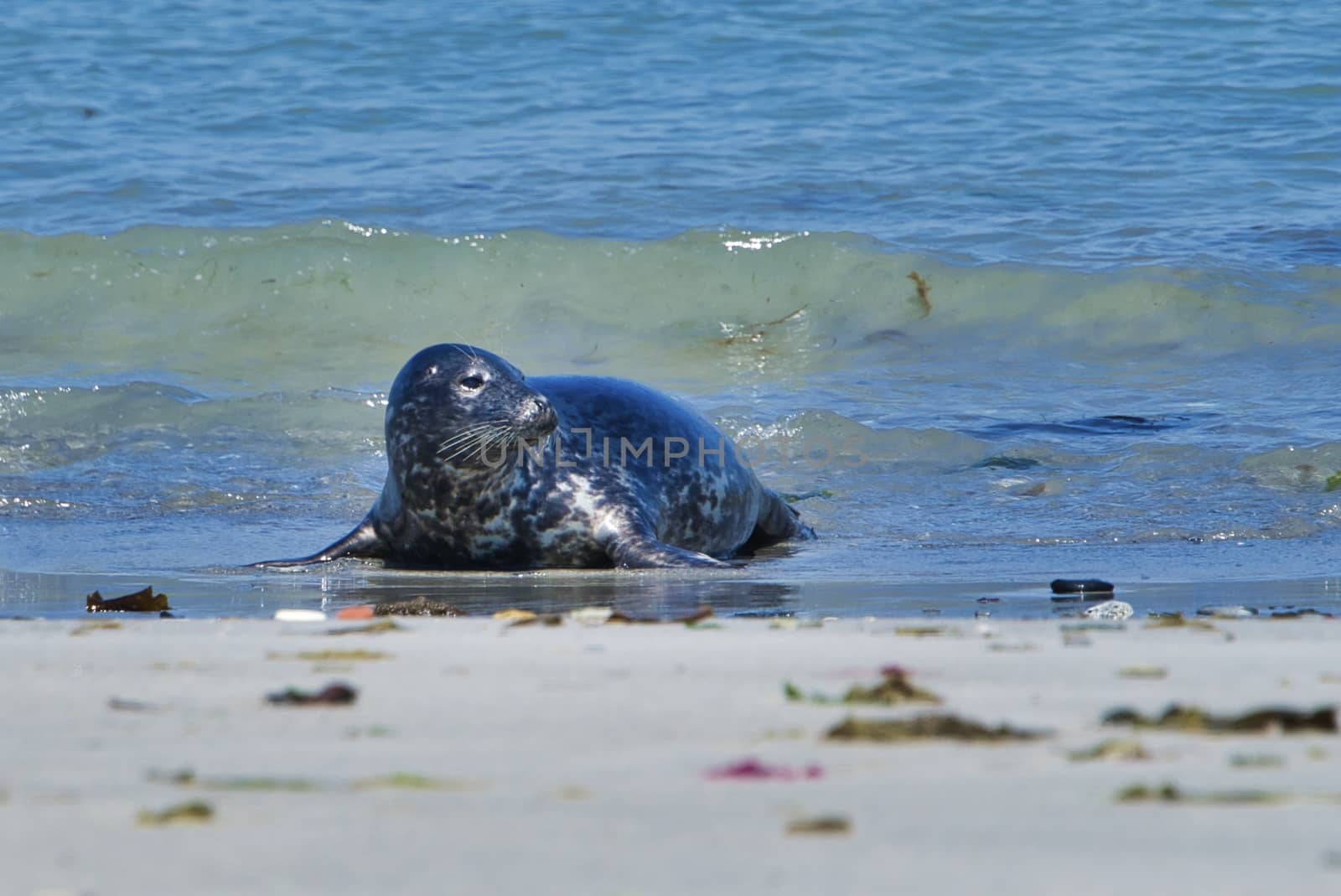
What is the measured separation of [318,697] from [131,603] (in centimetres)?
258

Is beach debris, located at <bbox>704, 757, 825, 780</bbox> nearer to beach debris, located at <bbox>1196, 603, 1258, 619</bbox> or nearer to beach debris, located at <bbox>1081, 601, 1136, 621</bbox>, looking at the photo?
beach debris, located at <bbox>1196, 603, 1258, 619</bbox>

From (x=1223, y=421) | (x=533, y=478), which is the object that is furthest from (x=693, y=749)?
(x=1223, y=421)

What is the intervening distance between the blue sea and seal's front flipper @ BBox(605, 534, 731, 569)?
21 centimetres

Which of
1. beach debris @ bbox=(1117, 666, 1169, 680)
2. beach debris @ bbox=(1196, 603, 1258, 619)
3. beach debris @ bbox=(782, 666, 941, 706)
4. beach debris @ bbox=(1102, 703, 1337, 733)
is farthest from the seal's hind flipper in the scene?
beach debris @ bbox=(1102, 703, 1337, 733)

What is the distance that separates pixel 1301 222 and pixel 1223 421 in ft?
18.2

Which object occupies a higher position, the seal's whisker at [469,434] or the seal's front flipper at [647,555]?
the seal's whisker at [469,434]

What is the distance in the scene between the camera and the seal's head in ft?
20.2

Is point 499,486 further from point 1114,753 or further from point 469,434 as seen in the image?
point 1114,753

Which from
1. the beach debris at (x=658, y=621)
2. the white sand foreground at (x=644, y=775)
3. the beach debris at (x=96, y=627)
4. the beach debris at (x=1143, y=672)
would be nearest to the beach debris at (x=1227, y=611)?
the white sand foreground at (x=644, y=775)

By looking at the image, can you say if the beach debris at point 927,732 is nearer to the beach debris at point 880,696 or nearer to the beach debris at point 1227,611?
the beach debris at point 880,696

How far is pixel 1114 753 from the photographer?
1.92m

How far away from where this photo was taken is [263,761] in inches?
76.2

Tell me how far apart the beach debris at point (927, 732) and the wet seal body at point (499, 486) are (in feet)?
13.0

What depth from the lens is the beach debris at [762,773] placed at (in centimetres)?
182
